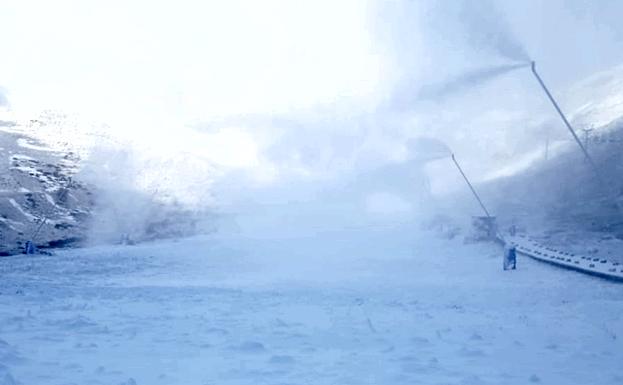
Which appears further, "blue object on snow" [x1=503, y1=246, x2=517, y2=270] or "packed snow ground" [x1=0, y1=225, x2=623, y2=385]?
"blue object on snow" [x1=503, y1=246, x2=517, y2=270]

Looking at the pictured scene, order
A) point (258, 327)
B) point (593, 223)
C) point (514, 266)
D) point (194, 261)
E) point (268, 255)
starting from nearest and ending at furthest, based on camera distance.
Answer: point (258, 327) < point (514, 266) < point (194, 261) < point (268, 255) < point (593, 223)

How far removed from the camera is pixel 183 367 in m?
6.68

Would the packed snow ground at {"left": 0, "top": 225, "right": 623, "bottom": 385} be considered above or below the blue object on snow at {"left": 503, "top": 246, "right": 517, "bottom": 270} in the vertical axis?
below

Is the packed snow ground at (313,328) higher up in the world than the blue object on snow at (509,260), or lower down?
lower down

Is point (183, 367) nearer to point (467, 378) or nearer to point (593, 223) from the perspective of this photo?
point (467, 378)

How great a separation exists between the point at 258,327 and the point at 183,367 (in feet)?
8.23

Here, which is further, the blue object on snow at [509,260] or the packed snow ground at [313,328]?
the blue object on snow at [509,260]

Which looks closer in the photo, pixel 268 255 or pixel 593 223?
pixel 268 255

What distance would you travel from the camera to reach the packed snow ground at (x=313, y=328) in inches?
254

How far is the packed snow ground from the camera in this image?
6.45m

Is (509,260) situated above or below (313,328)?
above

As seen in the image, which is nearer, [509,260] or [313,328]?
[313,328]

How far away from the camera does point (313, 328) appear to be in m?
9.10

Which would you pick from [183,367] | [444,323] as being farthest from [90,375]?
[444,323]
